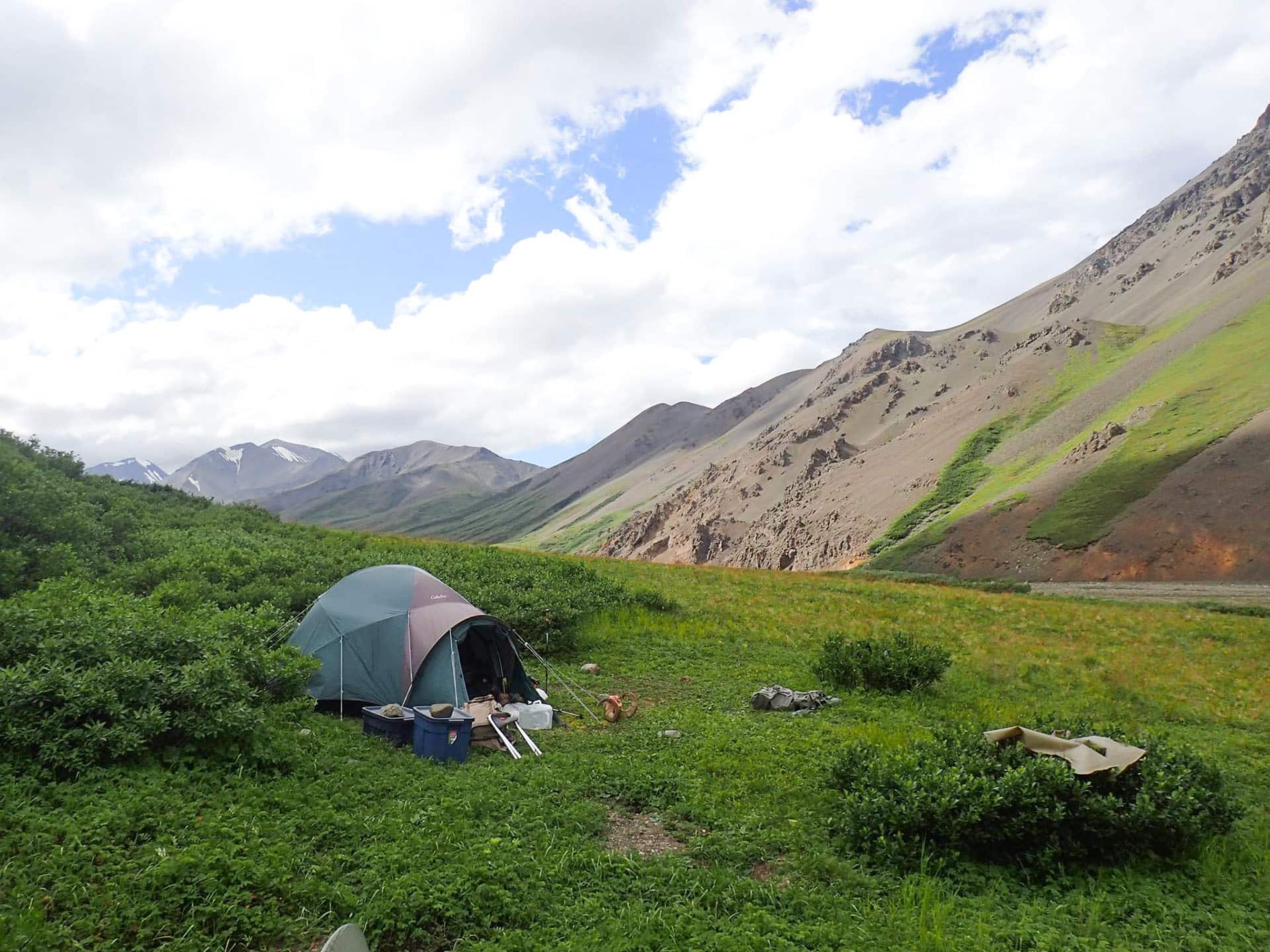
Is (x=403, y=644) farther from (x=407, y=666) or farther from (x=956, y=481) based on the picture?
(x=956, y=481)

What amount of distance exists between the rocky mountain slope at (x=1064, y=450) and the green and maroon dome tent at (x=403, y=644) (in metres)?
61.2

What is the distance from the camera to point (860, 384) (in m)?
156

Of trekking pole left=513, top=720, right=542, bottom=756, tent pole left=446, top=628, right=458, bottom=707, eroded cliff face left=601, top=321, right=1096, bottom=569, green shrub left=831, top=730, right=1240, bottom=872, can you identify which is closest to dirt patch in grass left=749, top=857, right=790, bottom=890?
green shrub left=831, top=730, right=1240, bottom=872

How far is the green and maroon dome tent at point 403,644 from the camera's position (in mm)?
13588

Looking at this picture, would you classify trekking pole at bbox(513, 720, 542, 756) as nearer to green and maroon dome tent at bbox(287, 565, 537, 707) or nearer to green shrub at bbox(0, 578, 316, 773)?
green and maroon dome tent at bbox(287, 565, 537, 707)

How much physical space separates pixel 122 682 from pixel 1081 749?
13.0m

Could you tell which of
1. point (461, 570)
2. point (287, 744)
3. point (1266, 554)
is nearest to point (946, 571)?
point (1266, 554)

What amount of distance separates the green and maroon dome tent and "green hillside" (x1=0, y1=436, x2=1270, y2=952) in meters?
1.07

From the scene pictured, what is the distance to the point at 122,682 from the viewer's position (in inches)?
365

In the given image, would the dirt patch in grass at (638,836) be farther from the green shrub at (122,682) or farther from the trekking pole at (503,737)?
the green shrub at (122,682)

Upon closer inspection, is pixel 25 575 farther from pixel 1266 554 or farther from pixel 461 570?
pixel 1266 554

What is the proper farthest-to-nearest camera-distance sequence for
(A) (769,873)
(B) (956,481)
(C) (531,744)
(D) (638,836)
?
(B) (956,481), (C) (531,744), (D) (638,836), (A) (769,873)

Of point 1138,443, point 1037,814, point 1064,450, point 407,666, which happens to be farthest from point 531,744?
point 1064,450

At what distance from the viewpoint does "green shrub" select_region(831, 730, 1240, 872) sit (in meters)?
8.38
